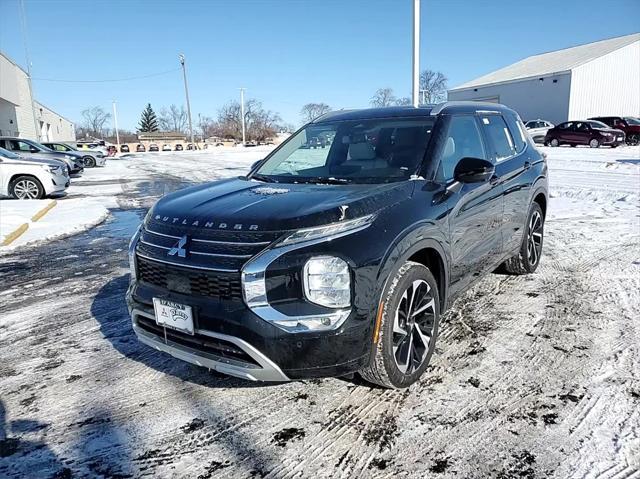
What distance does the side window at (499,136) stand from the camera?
4426 millimetres

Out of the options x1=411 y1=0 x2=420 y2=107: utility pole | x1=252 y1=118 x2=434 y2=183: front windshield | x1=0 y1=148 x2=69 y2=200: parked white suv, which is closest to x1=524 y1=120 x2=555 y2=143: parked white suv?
x1=411 y1=0 x2=420 y2=107: utility pole

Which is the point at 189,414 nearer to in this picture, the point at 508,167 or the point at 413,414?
the point at 413,414

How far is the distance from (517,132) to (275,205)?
3.37 metres

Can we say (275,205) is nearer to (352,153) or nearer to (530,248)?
(352,153)

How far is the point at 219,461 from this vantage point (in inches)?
96.3

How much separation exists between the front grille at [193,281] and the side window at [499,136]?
2951 mm

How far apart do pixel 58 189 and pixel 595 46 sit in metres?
47.9

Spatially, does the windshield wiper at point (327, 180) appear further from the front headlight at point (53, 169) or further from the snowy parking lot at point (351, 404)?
the front headlight at point (53, 169)

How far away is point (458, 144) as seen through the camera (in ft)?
Result: 12.6

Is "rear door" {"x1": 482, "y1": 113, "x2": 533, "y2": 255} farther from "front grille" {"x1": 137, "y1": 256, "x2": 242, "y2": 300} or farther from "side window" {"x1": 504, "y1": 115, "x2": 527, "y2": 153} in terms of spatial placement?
"front grille" {"x1": 137, "y1": 256, "x2": 242, "y2": 300}

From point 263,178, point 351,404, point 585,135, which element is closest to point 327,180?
point 263,178

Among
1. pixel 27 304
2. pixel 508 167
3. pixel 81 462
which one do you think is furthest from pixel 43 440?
pixel 508 167

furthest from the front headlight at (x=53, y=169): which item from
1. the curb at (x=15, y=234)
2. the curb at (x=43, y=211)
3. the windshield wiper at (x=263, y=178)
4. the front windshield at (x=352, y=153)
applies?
the windshield wiper at (x=263, y=178)

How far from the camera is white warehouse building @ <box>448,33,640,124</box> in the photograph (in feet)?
125
